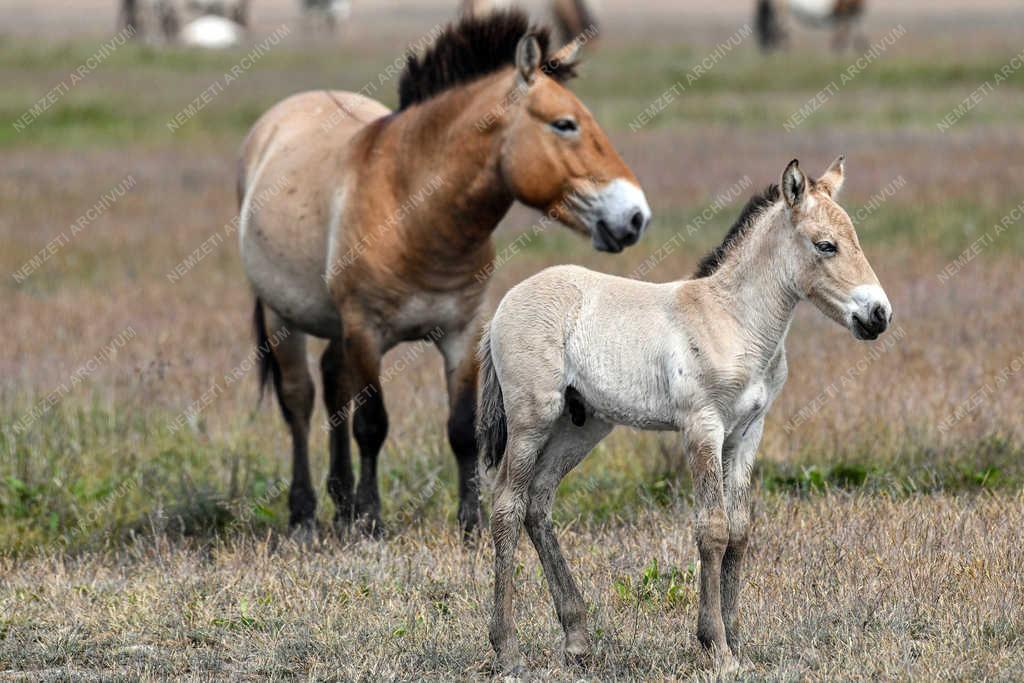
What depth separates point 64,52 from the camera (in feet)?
118

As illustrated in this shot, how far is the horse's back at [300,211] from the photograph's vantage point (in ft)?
26.0

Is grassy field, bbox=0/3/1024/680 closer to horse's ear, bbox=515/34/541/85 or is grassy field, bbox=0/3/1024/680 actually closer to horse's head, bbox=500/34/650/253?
horse's head, bbox=500/34/650/253

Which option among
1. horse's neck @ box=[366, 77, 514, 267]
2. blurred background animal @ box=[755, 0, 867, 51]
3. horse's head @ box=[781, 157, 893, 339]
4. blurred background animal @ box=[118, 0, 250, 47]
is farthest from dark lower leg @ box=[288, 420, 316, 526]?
blurred background animal @ box=[118, 0, 250, 47]

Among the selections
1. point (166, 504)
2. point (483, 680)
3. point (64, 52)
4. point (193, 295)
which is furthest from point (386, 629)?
point (64, 52)

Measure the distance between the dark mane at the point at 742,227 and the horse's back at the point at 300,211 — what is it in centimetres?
280

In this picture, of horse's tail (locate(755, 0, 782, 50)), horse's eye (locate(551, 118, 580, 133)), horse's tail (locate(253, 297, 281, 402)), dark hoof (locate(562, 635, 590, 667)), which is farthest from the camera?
horse's tail (locate(755, 0, 782, 50))

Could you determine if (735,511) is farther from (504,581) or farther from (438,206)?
(438,206)

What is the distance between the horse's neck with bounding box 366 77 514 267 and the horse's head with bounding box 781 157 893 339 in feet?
7.95

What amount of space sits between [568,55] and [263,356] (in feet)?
9.51

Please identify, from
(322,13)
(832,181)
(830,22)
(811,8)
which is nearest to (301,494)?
(832,181)

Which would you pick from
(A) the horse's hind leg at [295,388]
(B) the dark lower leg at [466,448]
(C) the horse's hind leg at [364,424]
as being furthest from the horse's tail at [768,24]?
(B) the dark lower leg at [466,448]

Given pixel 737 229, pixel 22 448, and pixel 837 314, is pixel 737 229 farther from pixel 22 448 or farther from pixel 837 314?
pixel 22 448

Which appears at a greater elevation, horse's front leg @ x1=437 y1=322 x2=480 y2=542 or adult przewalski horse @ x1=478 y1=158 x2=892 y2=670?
adult przewalski horse @ x1=478 y1=158 x2=892 y2=670

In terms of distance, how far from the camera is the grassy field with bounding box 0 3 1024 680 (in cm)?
545
